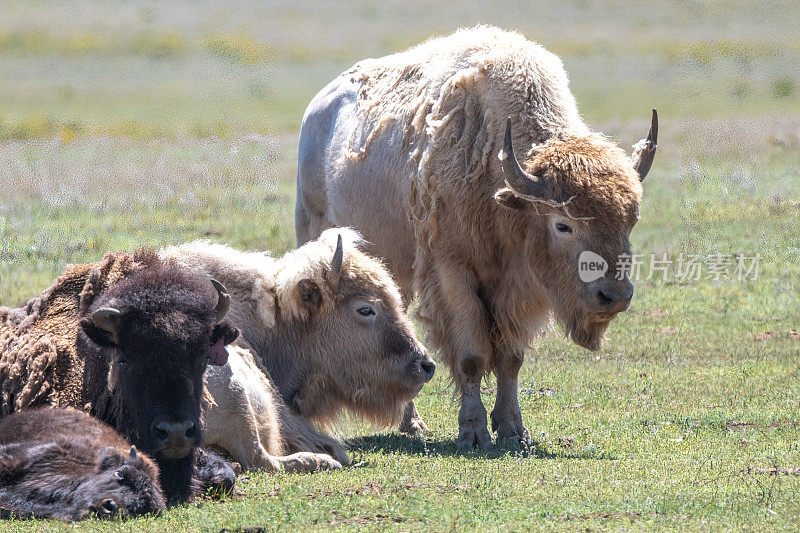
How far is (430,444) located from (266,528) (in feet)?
11.2

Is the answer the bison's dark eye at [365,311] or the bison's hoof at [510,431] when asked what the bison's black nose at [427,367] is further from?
the bison's hoof at [510,431]

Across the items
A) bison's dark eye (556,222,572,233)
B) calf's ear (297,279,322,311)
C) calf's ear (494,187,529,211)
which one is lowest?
calf's ear (297,279,322,311)

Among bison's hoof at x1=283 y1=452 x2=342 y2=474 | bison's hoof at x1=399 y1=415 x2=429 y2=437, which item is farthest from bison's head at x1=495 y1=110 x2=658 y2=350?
bison's hoof at x1=283 y1=452 x2=342 y2=474

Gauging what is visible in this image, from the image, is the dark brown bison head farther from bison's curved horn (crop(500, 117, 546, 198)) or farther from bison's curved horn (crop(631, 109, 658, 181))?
bison's curved horn (crop(631, 109, 658, 181))

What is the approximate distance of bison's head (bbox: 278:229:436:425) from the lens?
26.5ft

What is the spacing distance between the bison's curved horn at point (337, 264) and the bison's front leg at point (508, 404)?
6.45 feet

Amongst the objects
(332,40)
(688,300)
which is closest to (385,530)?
(688,300)

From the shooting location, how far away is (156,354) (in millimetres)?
6004

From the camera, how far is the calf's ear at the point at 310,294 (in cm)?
804

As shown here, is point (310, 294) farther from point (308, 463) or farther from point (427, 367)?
point (308, 463)

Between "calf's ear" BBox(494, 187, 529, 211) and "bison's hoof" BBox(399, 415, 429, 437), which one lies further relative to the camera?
"bison's hoof" BBox(399, 415, 429, 437)

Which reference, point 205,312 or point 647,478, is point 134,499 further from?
point 647,478

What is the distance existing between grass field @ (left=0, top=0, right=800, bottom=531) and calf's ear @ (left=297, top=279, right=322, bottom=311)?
3.23 ft

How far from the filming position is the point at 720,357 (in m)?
12.5
